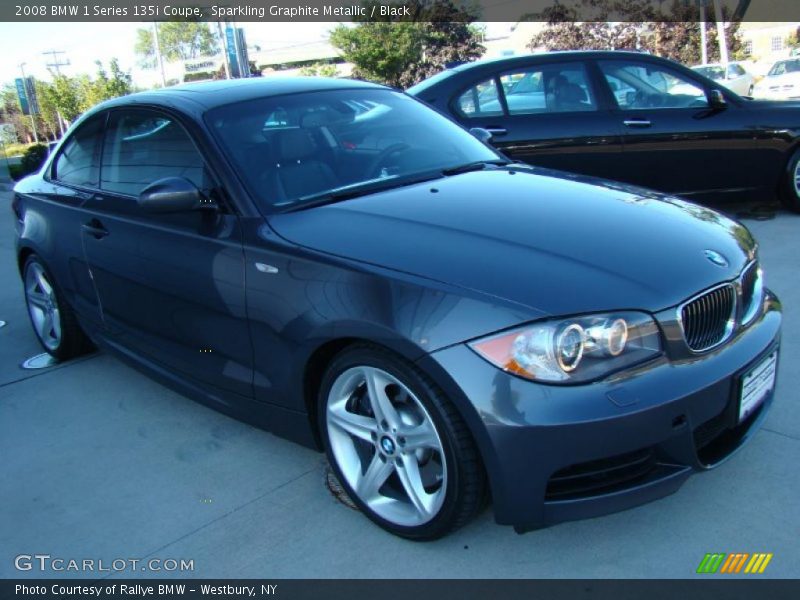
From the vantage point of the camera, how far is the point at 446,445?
7.50 ft

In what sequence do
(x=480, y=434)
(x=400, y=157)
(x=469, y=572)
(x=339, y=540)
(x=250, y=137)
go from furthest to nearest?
(x=400, y=157) < (x=250, y=137) < (x=339, y=540) < (x=469, y=572) < (x=480, y=434)

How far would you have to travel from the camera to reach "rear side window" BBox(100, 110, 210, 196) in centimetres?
329

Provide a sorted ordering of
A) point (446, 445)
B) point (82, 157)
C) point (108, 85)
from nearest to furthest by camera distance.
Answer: point (446, 445), point (82, 157), point (108, 85)

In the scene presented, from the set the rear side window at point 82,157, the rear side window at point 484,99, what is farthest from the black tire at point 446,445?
the rear side window at point 484,99

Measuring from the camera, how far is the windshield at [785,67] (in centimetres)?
2200

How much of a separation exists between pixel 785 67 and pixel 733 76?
2.58 metres

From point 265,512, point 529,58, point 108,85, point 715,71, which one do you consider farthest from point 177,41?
point 265,512

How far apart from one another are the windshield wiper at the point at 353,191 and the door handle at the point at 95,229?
4.10ft

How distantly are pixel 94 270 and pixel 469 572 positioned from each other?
2.51 m

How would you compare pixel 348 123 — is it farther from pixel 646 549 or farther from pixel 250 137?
pixel 646 549

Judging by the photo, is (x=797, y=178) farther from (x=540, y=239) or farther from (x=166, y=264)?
(x=166, y=264)

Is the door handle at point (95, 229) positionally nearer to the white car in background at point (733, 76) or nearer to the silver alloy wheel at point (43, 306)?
the silver alloy wheel at point (43, 306)

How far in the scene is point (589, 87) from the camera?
251 inches
